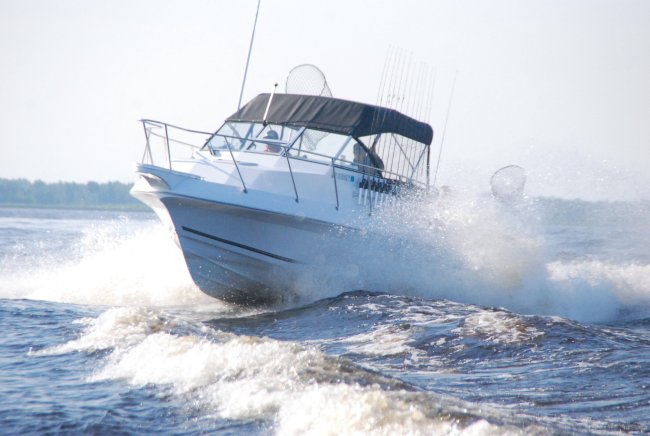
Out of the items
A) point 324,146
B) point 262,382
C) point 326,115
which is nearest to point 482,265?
point 324,146

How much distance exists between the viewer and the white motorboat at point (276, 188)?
10.9 meters

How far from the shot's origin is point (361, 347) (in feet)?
26.5

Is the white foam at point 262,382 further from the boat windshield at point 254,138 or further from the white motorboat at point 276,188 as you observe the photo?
the boat windshield at point 254,138

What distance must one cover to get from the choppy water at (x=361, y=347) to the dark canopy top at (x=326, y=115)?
1556mm

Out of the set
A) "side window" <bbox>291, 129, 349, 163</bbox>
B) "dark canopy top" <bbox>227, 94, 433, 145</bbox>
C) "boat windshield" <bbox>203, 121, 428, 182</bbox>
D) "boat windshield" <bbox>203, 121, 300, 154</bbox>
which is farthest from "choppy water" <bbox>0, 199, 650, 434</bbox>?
"boat windshield" <bbox>203, 121, 300, 154</bbox>

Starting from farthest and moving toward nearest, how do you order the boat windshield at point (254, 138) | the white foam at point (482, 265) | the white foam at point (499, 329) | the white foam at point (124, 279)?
1. the white foam at point (124, 279)
2. the white foam at point (482, 265)
3. the boat windshield at point (254, 138)
4. the white foam at point (499, 329)

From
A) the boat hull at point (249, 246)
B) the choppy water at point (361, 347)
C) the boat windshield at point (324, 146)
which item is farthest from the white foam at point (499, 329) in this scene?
the boat windshield at point (324, 146)

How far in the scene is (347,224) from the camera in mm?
11703

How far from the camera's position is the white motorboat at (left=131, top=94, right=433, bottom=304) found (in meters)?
10.9

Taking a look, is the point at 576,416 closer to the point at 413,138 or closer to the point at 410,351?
the point at 410,351

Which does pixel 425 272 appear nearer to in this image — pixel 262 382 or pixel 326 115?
pixel 326 115

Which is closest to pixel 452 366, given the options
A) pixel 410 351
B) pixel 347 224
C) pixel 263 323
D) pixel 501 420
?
pixel 410 351

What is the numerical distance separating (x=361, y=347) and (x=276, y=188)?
12.4 ft

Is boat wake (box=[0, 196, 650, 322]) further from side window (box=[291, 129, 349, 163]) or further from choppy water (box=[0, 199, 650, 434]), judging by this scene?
side window (box=[291, 129, 349, 163])
